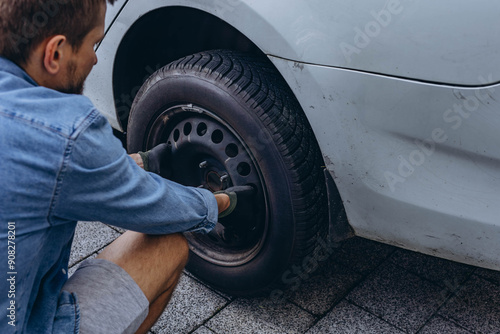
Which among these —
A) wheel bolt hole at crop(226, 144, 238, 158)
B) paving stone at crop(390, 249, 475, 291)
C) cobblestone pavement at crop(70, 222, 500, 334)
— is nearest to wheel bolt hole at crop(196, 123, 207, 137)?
wheel bolt hole at crop(226, 144, 238, 158)

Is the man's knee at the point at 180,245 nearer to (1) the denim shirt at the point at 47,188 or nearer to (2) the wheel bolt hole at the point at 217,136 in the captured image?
(1) the denim shirt at the point at 47,188

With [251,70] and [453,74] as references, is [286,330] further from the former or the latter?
[453,74]

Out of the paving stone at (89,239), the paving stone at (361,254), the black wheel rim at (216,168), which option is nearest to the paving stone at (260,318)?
the black wheel rim at (216,168)

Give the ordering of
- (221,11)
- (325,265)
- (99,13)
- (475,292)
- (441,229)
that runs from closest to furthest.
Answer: (99,13) < (441,229) < (221,11) < (475,292) < (325,265)

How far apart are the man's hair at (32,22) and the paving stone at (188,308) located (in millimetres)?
1120

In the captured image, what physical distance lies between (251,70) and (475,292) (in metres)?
1.19

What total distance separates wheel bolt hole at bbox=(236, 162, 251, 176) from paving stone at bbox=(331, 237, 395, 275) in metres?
0.61

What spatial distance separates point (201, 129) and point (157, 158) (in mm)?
201

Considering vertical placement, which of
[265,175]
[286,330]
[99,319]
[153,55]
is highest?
[153,55]

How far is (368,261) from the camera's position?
2355 mm

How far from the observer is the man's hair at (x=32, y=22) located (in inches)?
49.9

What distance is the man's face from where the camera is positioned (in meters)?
1.38

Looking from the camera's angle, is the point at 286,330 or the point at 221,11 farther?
the point at 286,330

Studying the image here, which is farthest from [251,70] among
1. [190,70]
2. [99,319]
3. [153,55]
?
[99,319]
